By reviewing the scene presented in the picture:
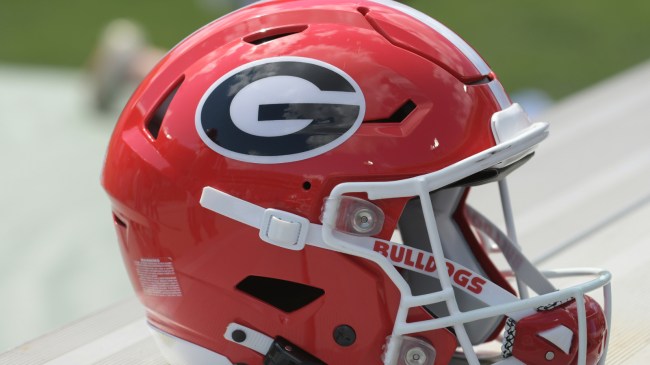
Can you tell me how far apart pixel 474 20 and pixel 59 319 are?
4.84m

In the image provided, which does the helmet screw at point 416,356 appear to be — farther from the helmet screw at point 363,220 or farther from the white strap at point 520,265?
the white strap at point 520,265

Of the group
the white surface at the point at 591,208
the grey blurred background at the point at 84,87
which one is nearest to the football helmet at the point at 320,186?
the white surface at the point at 591,208

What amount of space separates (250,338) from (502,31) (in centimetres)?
580

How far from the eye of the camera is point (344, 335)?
149 centimetres

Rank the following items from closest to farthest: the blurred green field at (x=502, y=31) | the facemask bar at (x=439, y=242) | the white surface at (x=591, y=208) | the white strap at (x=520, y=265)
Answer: the facemask bar at (x=439, y=242) → the white strap at (x=520, y=265) → the white surface at (x=591, y=208) → the blurred green field at (x=502, y=31)

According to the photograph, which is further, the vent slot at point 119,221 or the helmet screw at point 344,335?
the vent slot at point 119,221

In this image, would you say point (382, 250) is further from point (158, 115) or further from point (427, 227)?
point (158, 115)

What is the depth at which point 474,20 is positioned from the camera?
23.7 feet

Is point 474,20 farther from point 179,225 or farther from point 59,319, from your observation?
point 179,225

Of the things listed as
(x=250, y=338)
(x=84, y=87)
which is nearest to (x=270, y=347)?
(x=250, y=338)

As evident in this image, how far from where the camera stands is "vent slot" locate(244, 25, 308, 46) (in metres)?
1.54

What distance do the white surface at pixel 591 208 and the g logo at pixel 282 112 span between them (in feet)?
1.80

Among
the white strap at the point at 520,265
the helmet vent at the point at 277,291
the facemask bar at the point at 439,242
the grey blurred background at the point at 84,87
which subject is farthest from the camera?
the grey blurred background at the point at 84,87

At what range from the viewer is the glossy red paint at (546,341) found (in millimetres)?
1488
